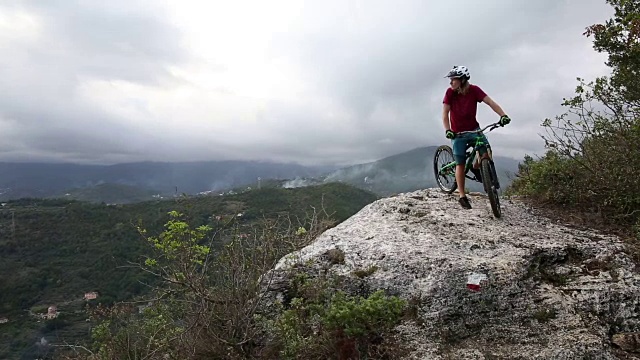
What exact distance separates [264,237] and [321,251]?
1.07m

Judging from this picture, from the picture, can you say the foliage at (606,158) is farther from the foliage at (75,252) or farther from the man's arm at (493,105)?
the foliage at (75,252)

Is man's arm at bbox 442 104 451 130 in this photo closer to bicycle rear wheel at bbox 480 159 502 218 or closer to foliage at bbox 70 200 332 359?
bicycle rear wheel at bbox 480 159 502 218

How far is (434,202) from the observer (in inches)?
335

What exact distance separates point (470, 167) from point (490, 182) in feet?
3.09

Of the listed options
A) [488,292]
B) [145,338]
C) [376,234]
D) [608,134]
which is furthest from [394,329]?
[608,134]

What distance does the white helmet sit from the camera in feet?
24.0

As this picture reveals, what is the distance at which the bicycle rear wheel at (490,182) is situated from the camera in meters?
7.14

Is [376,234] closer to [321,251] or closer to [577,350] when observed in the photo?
[321,251]

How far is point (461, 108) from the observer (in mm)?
7516

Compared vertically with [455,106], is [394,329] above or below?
below

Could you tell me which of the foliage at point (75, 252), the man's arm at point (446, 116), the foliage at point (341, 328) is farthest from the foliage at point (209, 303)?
the foliage at point (75, 252)

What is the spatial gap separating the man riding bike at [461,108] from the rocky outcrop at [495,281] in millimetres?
1404

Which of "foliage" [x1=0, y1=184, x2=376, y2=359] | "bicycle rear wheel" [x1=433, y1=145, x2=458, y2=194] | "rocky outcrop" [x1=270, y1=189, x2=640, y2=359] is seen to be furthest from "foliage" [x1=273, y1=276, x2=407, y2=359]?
"foliage" [x1=0, y1=184, x2=376, y2=359]

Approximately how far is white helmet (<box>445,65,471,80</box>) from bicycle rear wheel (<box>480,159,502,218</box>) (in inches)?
61.9
